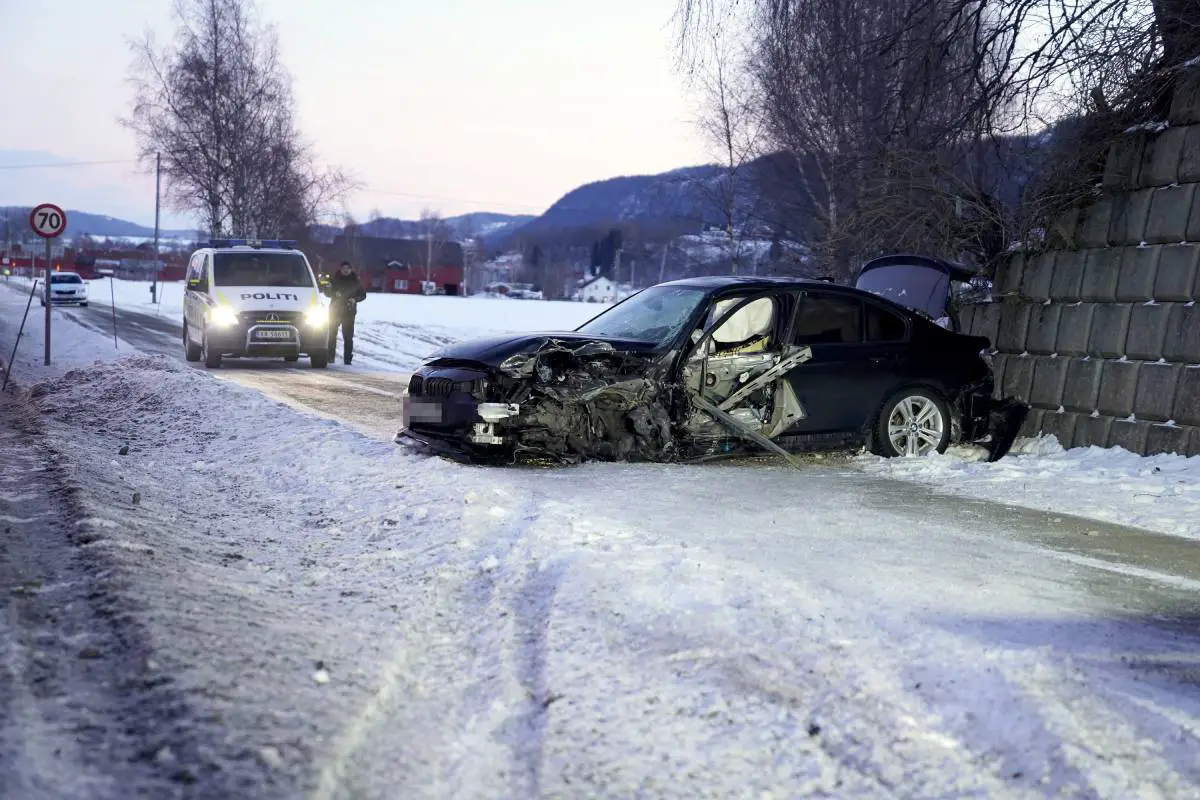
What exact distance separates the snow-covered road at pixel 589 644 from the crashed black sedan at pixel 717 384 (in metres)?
0.94

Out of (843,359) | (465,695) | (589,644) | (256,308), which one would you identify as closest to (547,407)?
(843,359)

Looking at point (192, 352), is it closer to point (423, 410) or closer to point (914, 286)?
point (423, 410)

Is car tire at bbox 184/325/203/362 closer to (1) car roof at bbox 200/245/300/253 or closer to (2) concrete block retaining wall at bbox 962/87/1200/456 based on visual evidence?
(1) car roof at bbox 200/245/300/253

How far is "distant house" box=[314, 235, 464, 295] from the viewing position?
4619 inches

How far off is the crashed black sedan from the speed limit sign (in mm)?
10876

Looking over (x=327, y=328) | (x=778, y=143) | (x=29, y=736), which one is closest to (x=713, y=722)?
(x=29, y=736)

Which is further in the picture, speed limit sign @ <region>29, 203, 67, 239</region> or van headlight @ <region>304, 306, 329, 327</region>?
van headlight @ <region>304, 306, 329, 327</region>

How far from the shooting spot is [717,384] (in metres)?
8.33

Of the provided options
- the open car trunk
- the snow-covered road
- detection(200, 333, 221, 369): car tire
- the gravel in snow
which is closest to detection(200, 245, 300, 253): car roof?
detection(200, 333, 221, 369): car tire

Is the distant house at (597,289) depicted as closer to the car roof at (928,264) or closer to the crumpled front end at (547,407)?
the car roof at (928,264)

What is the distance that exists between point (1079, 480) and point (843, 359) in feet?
6.62

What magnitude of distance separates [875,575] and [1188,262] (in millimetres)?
5199

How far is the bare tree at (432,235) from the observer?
11561 cm

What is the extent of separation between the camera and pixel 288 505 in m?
6.62
